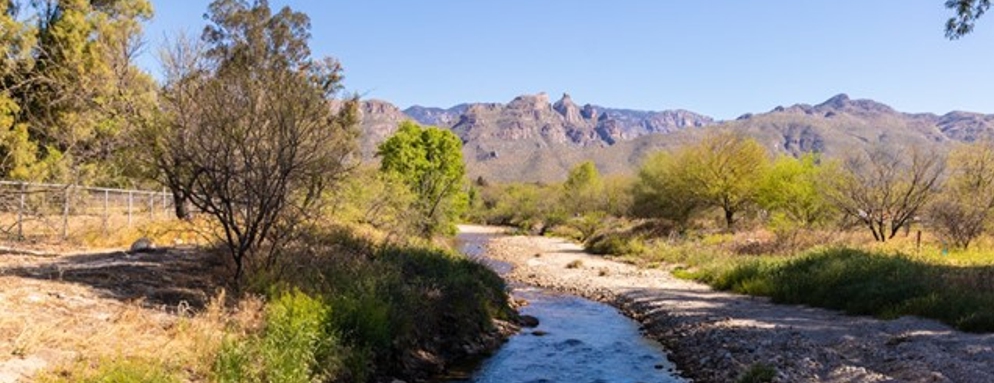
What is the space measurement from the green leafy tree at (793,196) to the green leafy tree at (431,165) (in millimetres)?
21180

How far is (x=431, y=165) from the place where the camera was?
1914 inches

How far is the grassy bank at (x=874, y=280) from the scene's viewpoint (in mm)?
15312

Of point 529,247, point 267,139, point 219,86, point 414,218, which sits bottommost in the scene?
point 529,247

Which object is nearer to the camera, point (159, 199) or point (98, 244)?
point (98, 244)

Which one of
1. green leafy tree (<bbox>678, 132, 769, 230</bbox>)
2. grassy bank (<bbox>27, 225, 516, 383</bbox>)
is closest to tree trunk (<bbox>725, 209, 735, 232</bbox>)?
green leafy tree (<bbox>678, 132, 769, 230</bbox>)

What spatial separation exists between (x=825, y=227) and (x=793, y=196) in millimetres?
5871

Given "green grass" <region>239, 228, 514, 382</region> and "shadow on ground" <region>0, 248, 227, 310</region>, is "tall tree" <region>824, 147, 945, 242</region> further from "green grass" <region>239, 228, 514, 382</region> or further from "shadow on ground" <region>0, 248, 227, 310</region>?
"shadow on ground" <region>0, 248, 227, 310</region>

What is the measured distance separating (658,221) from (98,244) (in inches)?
1526

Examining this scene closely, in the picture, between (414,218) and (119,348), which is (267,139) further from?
(414,218)

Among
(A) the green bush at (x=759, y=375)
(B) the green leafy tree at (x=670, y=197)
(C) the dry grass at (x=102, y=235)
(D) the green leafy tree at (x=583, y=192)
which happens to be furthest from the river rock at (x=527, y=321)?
(D) the green leafy tree at (x=583, y=192)

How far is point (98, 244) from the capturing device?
20.1 m

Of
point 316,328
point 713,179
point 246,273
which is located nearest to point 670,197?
point 713,179

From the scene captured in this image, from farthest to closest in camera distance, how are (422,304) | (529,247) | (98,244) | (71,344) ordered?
(529,247)
(98,244)
(422,304)
(71,344)

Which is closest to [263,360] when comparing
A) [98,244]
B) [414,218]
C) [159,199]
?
[98,244]
